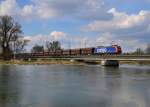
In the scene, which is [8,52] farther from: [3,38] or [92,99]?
[92,99]

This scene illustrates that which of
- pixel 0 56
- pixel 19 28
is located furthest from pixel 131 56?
pixel 0 56

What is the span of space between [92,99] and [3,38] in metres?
125

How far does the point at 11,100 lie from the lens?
33.2 meters

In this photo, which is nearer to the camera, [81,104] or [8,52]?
[81,104]

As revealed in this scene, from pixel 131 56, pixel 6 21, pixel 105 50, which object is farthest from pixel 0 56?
pixel 131 56

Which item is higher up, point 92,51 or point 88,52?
point 92,51

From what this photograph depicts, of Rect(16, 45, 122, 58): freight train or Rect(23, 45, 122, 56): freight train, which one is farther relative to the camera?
Rect(16, 45, 122, 58): freight train

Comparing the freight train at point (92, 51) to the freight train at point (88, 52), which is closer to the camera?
the freight train at point (92, 51)

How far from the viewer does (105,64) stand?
434 ft

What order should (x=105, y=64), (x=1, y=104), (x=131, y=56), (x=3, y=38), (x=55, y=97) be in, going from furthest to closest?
(x=3, y=38) → (x=105, y=64) → (x=131, y=56) → (x=55, y=97) → (x=1, y=104)

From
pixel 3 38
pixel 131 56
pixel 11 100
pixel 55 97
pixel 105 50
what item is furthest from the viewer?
pixel 3 38

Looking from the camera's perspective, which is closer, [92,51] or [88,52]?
[92,51]

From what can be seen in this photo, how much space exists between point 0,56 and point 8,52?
4518mm

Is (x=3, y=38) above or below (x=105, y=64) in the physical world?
above
